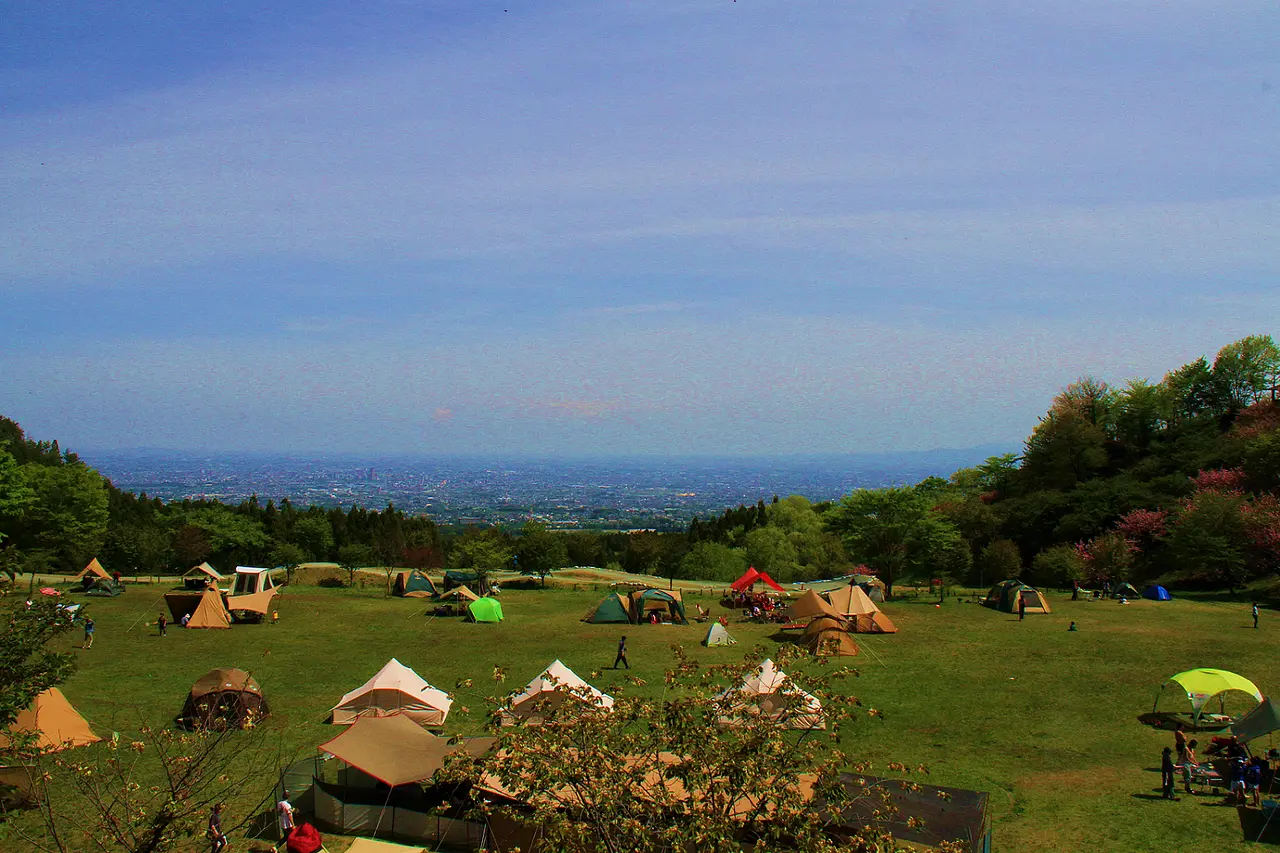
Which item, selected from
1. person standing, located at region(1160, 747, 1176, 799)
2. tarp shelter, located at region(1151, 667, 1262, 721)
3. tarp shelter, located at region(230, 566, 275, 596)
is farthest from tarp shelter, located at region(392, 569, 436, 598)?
person standing, located at region(1160, 747, 1176, 799)

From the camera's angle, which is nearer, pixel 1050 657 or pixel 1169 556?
pixel 1050 657

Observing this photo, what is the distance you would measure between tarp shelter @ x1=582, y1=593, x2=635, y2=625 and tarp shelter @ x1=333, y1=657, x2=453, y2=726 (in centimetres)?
1488

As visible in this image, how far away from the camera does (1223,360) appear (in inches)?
2822

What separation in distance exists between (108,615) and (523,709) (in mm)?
24443

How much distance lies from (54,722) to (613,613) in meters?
21.0

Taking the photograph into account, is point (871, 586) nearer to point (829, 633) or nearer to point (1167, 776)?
point (829, 633)

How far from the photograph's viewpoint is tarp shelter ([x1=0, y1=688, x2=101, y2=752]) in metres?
17.2

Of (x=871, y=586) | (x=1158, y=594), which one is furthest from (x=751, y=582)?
(x=1158, y=594)

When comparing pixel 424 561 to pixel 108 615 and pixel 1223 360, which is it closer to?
pixel 108 615

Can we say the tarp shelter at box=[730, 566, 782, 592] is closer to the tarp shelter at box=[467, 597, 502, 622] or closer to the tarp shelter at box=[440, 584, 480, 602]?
the tarp shelter at box=[467, 597, 502, 622]

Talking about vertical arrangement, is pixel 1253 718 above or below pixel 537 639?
above

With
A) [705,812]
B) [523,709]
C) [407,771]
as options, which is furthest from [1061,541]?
[705,812]

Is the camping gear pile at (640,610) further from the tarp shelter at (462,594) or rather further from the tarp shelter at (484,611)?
the tarp shelter at (462,594)

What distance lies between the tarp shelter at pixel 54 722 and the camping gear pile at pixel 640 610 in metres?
19.9
